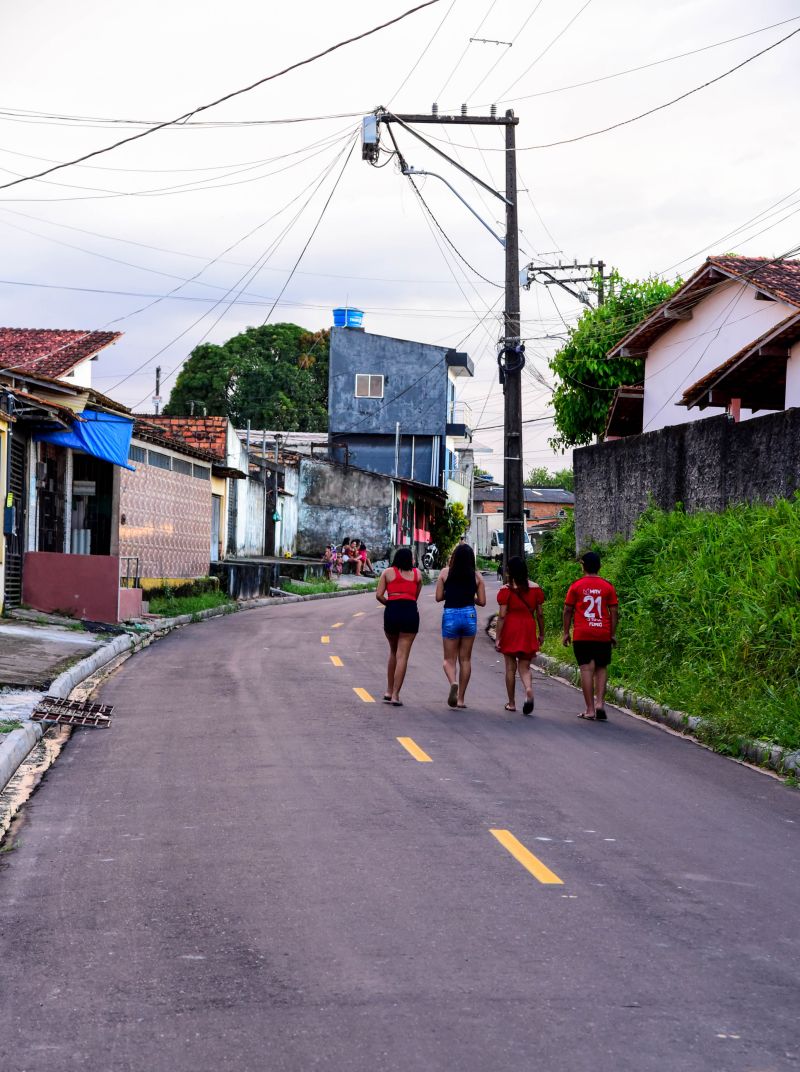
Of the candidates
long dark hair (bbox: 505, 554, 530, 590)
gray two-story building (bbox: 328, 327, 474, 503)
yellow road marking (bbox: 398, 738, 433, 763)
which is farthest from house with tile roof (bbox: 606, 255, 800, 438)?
gray two-story building (bbox: 328, 327, 474, 503)

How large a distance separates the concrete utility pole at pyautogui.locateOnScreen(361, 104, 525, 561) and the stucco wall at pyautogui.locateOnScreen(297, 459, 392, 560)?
32643 mm

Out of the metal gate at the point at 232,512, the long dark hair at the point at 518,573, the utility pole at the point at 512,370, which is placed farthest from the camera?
the metal gate at the point at 232,512

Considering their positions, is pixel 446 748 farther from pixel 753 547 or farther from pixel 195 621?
pixel 195 621

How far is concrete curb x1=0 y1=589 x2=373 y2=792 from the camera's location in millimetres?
10555

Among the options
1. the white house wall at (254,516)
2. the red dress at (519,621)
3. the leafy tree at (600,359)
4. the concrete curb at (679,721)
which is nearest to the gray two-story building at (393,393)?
the white house wall at (254,516)

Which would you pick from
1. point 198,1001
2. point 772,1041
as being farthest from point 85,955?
point 772,1041

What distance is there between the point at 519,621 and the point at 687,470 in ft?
28.3

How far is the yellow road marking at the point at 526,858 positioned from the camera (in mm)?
7102

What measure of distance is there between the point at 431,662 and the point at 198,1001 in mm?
15612

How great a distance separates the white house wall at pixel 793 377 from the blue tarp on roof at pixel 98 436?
1241cm

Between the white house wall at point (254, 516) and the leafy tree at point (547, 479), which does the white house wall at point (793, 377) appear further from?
the leafy tree at point (547, 479)

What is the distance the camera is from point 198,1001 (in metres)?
5.05

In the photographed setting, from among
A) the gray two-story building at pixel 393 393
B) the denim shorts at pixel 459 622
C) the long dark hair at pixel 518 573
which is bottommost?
the denim shorts at pixel 459 622

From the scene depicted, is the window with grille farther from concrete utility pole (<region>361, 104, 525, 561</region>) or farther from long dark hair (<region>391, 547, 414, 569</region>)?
long dark hair (<region>391, 547, 414, 569</region>)
